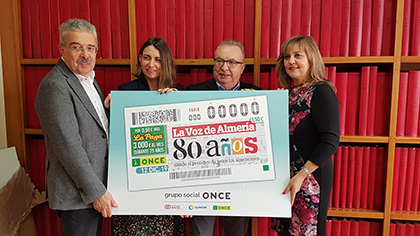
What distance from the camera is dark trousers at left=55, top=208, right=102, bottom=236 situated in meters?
1.14

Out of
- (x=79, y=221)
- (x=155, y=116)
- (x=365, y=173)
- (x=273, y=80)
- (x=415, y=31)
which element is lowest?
(x=79, y=221)

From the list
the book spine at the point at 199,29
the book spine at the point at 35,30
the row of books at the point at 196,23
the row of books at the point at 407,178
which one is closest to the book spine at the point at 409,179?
the row of books at the point at 407,178

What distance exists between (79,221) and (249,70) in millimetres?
1355

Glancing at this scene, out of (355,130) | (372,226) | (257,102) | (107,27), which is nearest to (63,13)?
(107,27)

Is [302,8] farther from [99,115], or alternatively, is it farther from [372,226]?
[372,226]

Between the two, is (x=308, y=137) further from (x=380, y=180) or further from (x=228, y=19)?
(x=228, y=19)

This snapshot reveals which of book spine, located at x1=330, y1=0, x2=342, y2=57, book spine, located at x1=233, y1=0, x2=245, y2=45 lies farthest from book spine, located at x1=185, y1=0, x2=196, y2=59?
book spine, located at x1=330, y1=0, x2=342, y2=57

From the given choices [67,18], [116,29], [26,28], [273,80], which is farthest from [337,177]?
[26,28]

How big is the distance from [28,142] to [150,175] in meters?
1.21

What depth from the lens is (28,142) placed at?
5.92 ft

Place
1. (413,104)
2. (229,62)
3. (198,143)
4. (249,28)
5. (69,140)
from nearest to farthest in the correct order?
(69,140) → (198,143) → (229,62) → (413,104) → (249,28)

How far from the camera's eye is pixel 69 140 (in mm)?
1050

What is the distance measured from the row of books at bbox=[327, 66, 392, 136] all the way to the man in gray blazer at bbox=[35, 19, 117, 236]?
138 centimetres

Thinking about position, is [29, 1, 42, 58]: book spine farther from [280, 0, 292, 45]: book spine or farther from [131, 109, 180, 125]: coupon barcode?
[280, 0, 292, 45]: book spine
